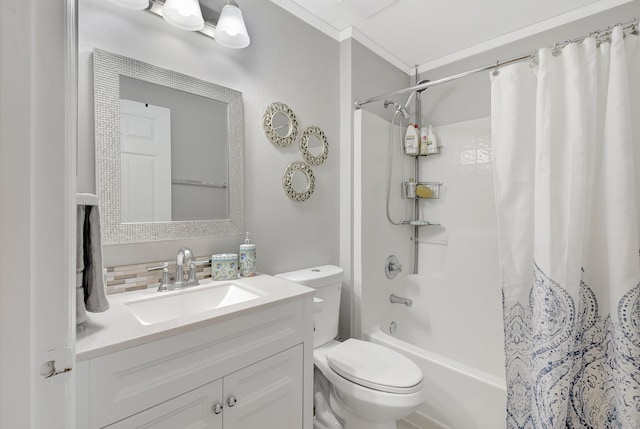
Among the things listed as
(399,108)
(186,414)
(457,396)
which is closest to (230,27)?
(399,108)

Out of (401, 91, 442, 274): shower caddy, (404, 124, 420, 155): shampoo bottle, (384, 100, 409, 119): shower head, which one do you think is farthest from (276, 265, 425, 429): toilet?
(384, 100, 409, 119): shower head

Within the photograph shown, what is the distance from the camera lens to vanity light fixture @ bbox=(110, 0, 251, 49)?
1.18 meters

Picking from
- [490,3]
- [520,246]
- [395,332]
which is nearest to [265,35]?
[490,3]

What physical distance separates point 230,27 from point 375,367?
5.53 feet

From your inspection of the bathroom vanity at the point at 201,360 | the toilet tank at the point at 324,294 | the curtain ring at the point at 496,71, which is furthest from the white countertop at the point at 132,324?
the curtain ring at the point at 496,71

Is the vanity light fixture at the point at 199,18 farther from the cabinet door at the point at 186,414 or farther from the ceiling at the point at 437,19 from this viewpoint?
the cabinet door at the point at 186,414

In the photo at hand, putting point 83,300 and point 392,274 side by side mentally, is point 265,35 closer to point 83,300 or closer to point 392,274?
point 83,300

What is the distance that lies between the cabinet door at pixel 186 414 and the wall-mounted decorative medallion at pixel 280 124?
3.91ft

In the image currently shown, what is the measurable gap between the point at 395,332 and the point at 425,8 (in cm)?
216

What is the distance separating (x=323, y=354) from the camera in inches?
60.9

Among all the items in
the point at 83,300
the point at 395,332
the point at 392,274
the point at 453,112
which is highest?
the point at 453,112

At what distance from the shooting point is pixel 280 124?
167 centimetres

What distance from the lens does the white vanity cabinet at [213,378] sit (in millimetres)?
726

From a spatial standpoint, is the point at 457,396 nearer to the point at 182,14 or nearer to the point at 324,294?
the point at 324,294
